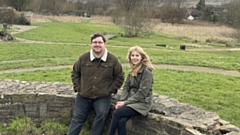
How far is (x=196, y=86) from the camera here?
9.20 m

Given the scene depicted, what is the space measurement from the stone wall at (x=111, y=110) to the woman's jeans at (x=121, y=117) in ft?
0.93

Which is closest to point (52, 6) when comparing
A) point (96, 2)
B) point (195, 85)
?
point (96, 2)

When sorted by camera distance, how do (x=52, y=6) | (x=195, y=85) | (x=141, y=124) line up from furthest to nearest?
1. (x=52, y=6)
2. (x=195, y=85)
3. (x=141, y=124)

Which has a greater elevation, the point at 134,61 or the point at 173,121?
the point at 134,61

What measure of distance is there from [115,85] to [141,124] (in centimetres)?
80

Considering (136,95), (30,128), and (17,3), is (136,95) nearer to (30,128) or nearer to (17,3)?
(30,128)

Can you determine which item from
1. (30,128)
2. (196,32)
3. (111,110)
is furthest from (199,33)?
(30,128)

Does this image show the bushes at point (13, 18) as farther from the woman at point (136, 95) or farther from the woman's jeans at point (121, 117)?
the woman's jeans at point (121, 117)

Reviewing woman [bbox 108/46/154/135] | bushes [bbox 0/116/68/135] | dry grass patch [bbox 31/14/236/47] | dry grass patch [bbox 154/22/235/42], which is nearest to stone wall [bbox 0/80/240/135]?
bushes [bbox 0/116/68/135]

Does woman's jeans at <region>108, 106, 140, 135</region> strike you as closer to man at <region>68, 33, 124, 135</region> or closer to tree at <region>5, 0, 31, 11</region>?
man at <region>68, 33, 124, 135</region>

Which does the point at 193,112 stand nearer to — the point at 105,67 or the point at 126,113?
the point at 126,113

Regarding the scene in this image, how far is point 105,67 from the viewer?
501 cm

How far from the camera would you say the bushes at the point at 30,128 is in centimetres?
532

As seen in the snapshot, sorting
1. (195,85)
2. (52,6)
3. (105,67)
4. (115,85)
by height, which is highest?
(52,6)
